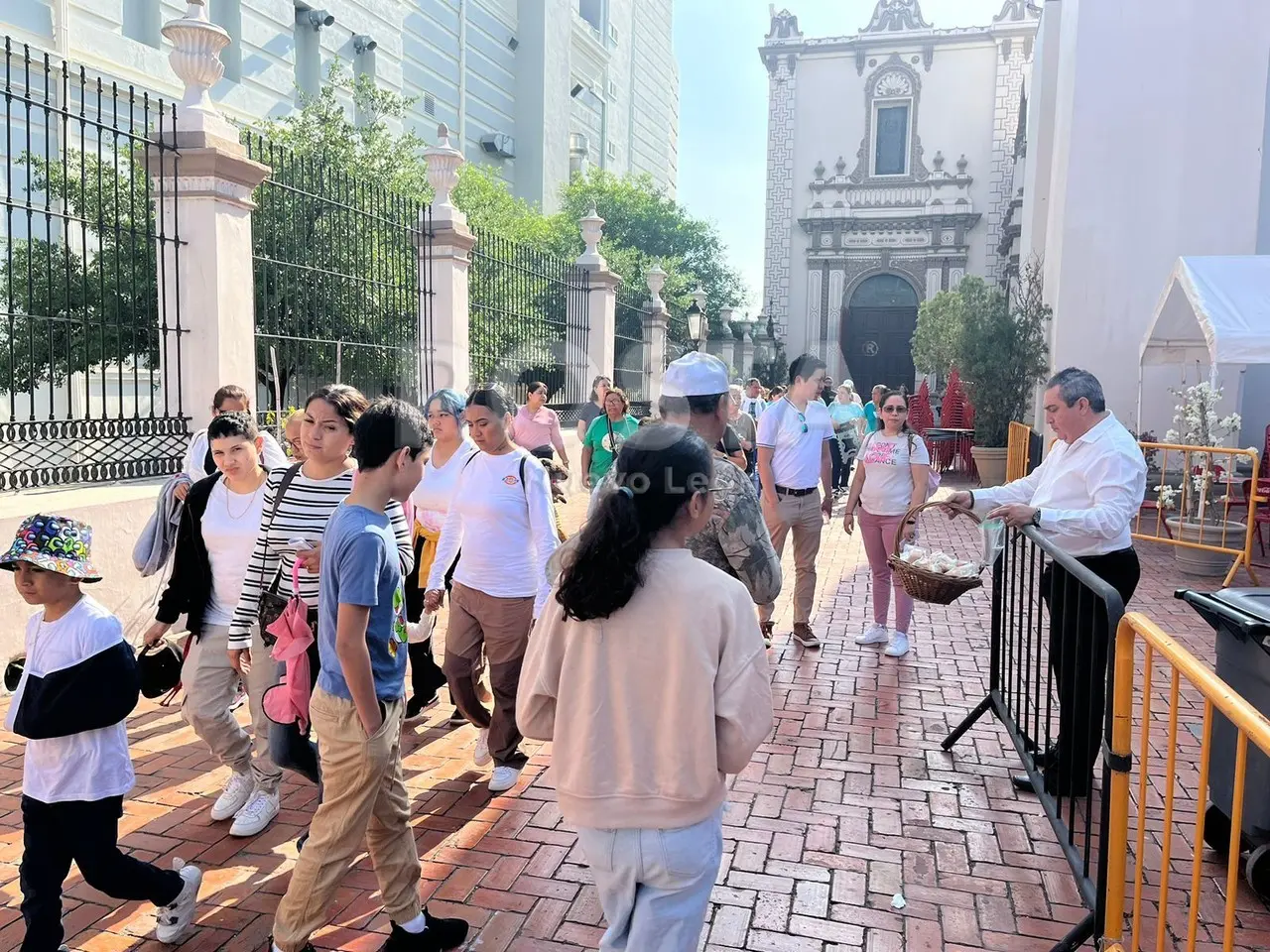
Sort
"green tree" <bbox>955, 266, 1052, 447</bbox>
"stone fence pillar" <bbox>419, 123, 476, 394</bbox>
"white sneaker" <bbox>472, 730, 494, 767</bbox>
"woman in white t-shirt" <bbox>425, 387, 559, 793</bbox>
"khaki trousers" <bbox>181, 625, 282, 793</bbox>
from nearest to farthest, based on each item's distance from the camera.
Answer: "khaki trousers" <bbox>181, 625, 282, 793</bbox>
"woman in white t-shirt" <bbox>425, 387, 559, 793</bbox>
"white sneaker" <bbox>472, 730, 494, 767</bbox>
"stone fence pillar" <bbox>419, 123, 476, 394</bbox>
"green tree" <bbox>955, 266, 1052, 447</bbox>

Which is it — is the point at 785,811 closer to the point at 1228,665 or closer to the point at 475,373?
the point at 1228,665

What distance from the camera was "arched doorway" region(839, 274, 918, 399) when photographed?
33.8 m

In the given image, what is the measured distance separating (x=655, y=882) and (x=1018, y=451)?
47.7ft

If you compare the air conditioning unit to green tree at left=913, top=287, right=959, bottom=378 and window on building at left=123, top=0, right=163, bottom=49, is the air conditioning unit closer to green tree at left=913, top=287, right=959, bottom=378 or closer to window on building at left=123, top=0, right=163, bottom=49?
window on building at left=123, top=0, right=163, bottom=49

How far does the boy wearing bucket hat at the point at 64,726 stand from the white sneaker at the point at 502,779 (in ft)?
5.51

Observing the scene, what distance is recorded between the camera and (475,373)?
12.0m

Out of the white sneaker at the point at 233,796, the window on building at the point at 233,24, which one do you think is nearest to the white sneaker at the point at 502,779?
the white sneaker at the point at 233,796

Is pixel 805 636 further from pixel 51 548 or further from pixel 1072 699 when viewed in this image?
pixel 51 548

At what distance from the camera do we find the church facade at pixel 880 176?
33188 millimetres

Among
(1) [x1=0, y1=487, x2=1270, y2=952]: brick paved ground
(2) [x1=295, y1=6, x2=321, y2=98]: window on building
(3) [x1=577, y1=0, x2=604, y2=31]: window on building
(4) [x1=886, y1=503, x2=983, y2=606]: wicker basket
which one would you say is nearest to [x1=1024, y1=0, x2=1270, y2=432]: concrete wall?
(4) [x1=886, y1=503, x2=983, y2=606]: wicker basket

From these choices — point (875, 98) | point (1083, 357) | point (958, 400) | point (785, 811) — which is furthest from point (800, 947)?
point (875, 98)

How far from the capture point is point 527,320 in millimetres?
13062

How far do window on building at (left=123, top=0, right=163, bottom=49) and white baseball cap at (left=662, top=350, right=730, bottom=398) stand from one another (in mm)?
18435

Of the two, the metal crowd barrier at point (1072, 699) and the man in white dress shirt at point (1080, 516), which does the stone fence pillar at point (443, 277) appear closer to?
the metal crowd barrier at point (1072, 699)
